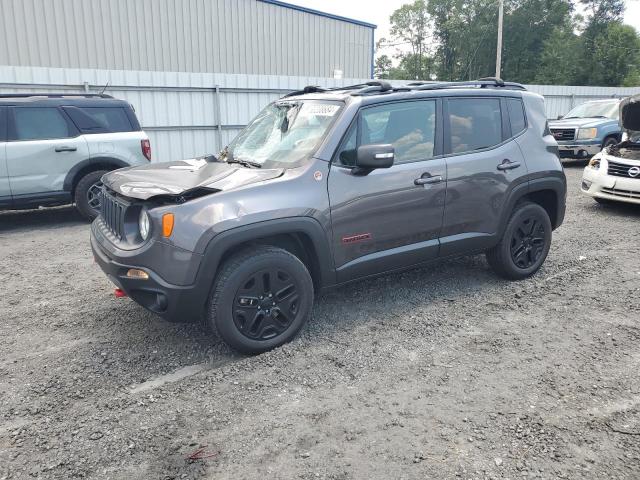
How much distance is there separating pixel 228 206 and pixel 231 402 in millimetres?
1194

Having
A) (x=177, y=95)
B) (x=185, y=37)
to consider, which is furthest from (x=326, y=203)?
(x=185, y=37)

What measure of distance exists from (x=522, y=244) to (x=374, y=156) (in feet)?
7.10

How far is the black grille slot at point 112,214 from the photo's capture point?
3.58 m

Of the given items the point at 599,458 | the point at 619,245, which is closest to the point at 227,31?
the point at 619,245

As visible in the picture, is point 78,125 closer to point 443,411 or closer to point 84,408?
point 84,408

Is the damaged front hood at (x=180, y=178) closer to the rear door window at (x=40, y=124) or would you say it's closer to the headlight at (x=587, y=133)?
the rear door window at (x=40, y=124)

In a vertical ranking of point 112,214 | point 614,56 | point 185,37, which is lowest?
point 112,214

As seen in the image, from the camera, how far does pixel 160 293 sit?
130 inches

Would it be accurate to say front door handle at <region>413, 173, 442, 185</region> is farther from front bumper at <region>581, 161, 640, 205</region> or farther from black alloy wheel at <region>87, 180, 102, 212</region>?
black alloy wheel at <region>87, 180, 102, 212</region>

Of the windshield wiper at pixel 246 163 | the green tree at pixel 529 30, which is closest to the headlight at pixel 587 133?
the windshield wiper at pixel 246 163

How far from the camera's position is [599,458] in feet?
8.42

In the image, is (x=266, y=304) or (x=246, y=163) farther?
(x=246, y=163)

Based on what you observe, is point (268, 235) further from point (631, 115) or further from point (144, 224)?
point (631, 115)

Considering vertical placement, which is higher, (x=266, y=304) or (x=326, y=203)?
(x=326, y=203)
